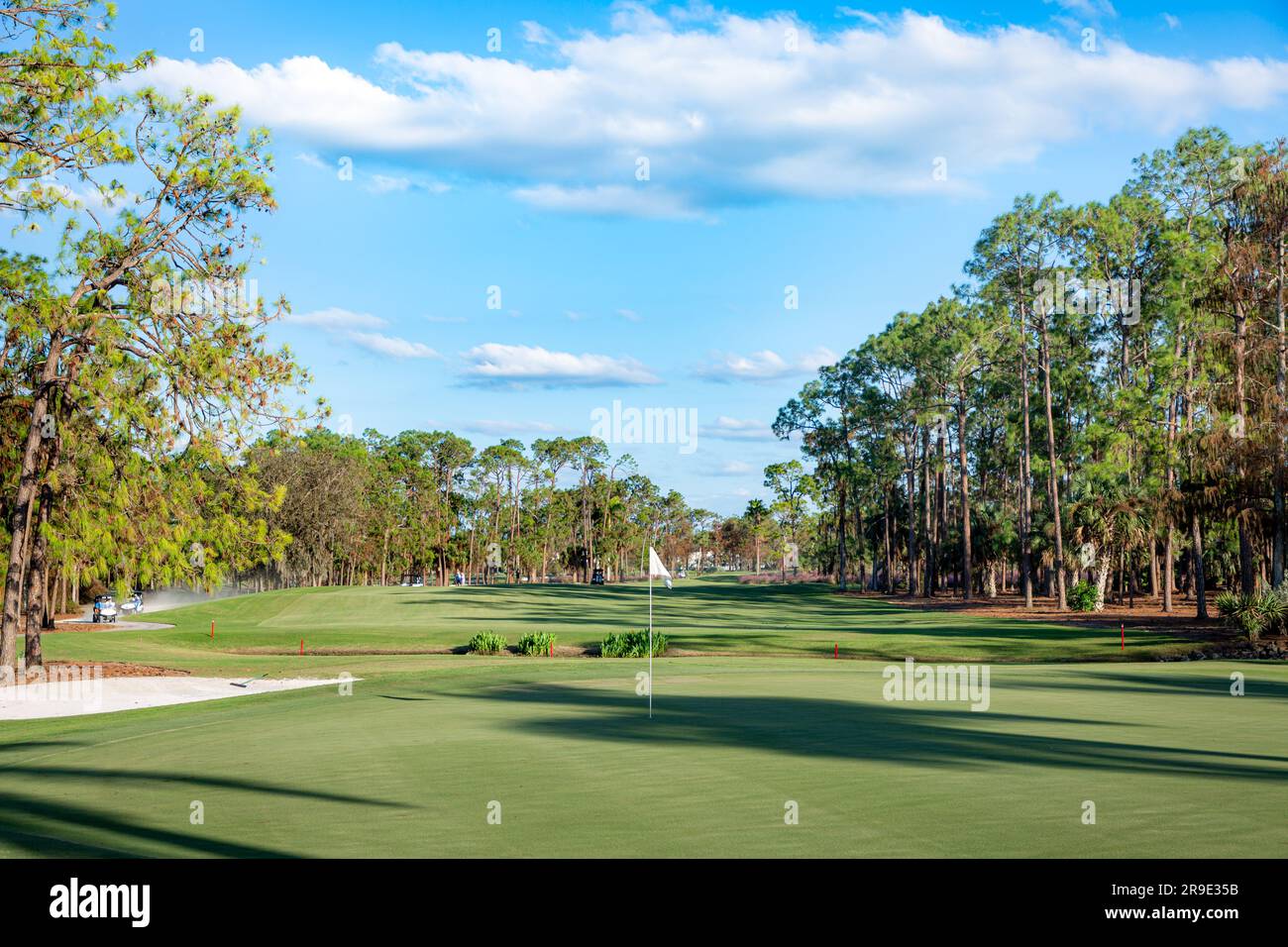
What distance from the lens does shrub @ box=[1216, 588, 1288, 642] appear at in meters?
31.4

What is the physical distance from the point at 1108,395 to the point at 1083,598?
1724 cm

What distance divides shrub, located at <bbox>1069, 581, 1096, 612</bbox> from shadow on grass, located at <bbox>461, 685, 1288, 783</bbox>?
41.2 meters

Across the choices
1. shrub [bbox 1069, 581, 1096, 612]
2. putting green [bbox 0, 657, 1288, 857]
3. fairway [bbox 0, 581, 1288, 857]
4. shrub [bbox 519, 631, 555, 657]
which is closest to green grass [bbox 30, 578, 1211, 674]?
shrub [bbox 519, 631, 555, 657]

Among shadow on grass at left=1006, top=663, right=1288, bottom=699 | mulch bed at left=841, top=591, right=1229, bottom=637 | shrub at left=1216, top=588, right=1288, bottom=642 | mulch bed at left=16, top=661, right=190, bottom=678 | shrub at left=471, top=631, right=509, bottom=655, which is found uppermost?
shrub at left=1216, top=588, right=1288, bottom=642

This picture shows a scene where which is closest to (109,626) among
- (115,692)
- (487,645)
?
(487,645)

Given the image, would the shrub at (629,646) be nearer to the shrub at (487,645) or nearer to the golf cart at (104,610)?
the shrub at (487,645)

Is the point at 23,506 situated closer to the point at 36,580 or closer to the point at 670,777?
the point at 36,580

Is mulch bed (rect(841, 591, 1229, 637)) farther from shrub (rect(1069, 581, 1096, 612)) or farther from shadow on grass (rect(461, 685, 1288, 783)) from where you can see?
shadow on grass (rect(461, 685, 1288, 783))

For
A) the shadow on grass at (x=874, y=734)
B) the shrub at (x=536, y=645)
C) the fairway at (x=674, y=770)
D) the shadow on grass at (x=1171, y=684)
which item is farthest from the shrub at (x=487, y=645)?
the shadow on grass at (x=1171, y=684)

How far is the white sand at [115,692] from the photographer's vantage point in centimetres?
2331

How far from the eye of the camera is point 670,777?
1119cm

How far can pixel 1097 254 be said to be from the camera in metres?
57.2

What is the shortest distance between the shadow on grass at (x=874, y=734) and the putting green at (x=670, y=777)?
0.06 metres

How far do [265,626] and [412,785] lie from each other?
4436 centimetres
